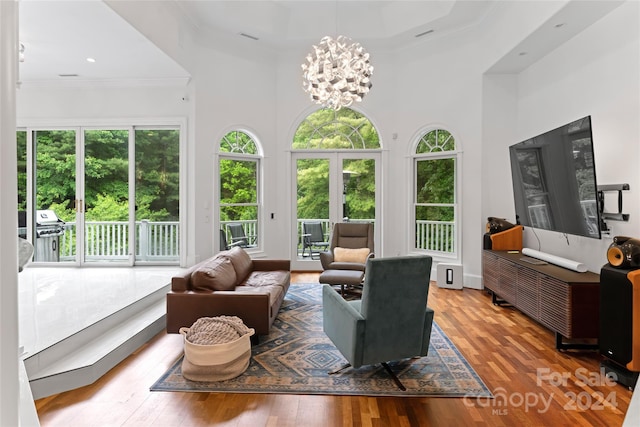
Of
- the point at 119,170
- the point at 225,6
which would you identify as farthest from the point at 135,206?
the point at 225,6

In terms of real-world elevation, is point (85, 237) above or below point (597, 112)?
below

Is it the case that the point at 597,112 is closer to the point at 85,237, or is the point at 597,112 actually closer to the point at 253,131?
the point at 253,131

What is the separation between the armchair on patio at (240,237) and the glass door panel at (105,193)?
64.7 inches

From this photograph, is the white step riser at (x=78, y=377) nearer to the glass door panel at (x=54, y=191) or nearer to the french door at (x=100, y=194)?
the french door at (x=100, y=194)

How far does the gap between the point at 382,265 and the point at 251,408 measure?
1261mm

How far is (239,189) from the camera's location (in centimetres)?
686

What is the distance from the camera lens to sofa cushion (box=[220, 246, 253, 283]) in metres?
4.40

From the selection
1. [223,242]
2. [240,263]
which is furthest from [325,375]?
[223,242]

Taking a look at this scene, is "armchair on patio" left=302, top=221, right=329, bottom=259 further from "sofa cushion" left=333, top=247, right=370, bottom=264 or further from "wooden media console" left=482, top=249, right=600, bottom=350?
"wooden media console" left=482, top=249, right=600, bottom=350

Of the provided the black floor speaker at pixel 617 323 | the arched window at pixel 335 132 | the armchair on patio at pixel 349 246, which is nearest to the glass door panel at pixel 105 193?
the arched window at pixel 335 132

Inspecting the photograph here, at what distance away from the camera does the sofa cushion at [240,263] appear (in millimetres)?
4402

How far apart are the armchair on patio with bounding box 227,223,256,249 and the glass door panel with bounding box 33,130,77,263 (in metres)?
2.43

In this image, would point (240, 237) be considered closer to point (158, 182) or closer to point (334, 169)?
point (158, 182)

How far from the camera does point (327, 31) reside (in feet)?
21.1
